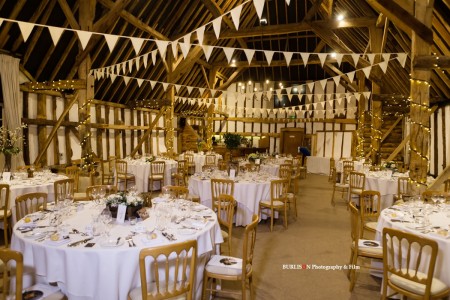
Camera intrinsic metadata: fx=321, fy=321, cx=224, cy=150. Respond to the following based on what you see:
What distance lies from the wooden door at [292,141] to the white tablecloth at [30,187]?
47.6ft

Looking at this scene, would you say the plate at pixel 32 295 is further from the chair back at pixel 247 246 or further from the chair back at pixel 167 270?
the chair back at pixel 247 246

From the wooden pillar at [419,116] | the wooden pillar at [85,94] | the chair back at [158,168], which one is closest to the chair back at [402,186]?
the wooden pillar at [419,116]

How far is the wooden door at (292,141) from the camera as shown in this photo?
18609 mm

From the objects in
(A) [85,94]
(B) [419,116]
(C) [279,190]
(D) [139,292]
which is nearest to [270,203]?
(C) [279,190]

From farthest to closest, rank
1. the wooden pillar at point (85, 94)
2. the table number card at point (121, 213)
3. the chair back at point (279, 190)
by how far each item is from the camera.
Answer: the wooden pillar at point (85, 94) < the chair back at point (279, 190) < the table number card at point (121, 213)

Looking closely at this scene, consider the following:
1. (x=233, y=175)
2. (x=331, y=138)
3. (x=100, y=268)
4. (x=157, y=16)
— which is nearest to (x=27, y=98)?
(x=157, y=16)

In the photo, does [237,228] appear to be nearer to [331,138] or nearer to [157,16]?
[157,16]

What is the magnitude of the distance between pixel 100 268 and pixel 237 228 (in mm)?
3793

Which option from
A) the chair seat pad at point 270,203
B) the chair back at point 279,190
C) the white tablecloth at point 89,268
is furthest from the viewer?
the chair seat pad at point 270,203

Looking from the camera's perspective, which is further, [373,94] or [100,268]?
[373,94]

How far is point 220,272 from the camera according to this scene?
3.11 m

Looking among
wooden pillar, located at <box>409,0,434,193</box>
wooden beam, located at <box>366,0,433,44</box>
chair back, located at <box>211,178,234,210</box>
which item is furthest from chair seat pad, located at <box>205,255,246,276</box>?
wooden beam, located at <box>366,0,433,44</box>

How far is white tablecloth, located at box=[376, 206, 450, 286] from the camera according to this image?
9.84 feet

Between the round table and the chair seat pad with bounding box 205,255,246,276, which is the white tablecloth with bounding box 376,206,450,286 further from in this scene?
the round table
